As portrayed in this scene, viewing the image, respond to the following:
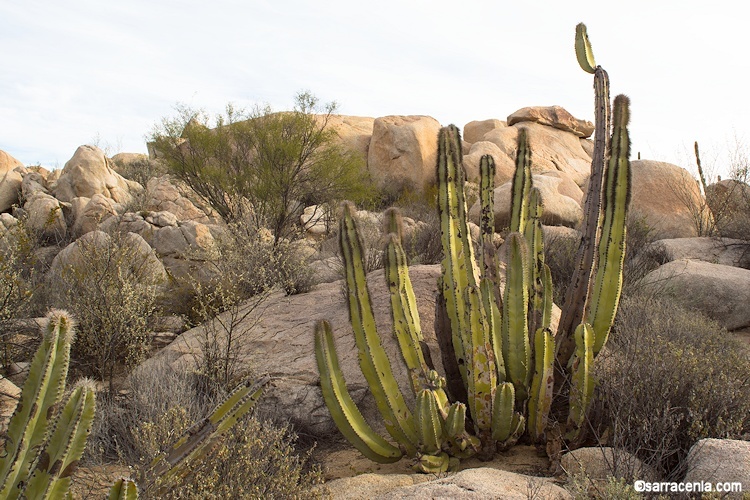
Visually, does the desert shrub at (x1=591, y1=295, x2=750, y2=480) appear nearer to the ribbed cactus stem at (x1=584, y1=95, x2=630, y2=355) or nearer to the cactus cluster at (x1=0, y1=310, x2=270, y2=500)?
the ribbed cactus stem at (x1=584, y1=95, x2=630, y2=355)

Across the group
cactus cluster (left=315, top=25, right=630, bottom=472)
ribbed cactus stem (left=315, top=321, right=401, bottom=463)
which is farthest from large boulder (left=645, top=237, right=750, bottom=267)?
ribbed cactus stem (left=315, top=321, right=401, bottom=463)

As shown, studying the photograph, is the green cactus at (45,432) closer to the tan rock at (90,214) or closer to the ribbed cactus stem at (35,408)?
the ribbed cactus stem at (35,408)

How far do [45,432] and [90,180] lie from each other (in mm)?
17146

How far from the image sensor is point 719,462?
326 cm

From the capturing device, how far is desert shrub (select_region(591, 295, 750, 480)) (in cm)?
374

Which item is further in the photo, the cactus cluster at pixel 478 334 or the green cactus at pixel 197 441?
the cactus cluster at pixel 478 334

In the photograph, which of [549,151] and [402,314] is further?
[549,151]

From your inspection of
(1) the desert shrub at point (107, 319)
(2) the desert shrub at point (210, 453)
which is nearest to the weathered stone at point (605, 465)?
(2) the desert shrub at point (210, 453)

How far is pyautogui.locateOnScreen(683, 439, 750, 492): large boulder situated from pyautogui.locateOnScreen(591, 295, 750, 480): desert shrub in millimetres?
125

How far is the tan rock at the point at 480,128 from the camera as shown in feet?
90.0

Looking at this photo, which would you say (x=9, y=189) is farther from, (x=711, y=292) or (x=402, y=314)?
(x=711, y=292)

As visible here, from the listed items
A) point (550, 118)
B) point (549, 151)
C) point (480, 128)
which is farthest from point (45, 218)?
point (550, 118)

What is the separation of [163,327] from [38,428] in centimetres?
546

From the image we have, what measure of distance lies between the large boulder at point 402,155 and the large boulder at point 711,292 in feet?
46.3
